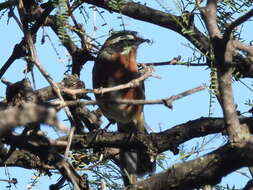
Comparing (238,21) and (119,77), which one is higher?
(238,21)

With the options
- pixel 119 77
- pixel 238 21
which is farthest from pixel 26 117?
pixel 119 77

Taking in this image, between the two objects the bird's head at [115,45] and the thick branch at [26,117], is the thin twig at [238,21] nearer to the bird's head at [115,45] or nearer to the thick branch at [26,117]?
the thick branch at [26,117]

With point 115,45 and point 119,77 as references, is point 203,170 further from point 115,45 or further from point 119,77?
point 115,45

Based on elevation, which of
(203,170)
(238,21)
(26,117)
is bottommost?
(203,170)

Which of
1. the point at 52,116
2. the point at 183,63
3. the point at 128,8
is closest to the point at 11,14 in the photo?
the point at 128,8

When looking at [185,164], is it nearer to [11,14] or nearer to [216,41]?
[216,41]

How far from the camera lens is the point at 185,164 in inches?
115

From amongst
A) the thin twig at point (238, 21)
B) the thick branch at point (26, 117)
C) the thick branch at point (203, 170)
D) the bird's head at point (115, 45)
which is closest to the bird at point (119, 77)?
the bird's head at point (115, 45)

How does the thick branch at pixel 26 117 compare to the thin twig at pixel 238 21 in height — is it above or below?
below

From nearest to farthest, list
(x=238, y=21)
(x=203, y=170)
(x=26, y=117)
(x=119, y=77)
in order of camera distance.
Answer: (x=26, y=117)
(x=238, y=21)
(x=203, y=170)
(x=119, y=77)

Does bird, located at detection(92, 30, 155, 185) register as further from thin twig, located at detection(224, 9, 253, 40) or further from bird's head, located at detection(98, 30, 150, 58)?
thin twig, located at detection(224, 9, 253, 40)

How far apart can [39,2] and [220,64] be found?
222 centimetres

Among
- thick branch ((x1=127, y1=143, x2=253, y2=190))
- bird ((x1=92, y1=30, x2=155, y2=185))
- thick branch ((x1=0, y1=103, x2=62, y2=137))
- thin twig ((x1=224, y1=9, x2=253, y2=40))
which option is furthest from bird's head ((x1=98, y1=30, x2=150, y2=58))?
thick branch ((x1=0, y1=103, x2=62, y2=137))

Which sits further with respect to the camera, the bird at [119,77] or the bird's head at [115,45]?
the bird at [119,77]
